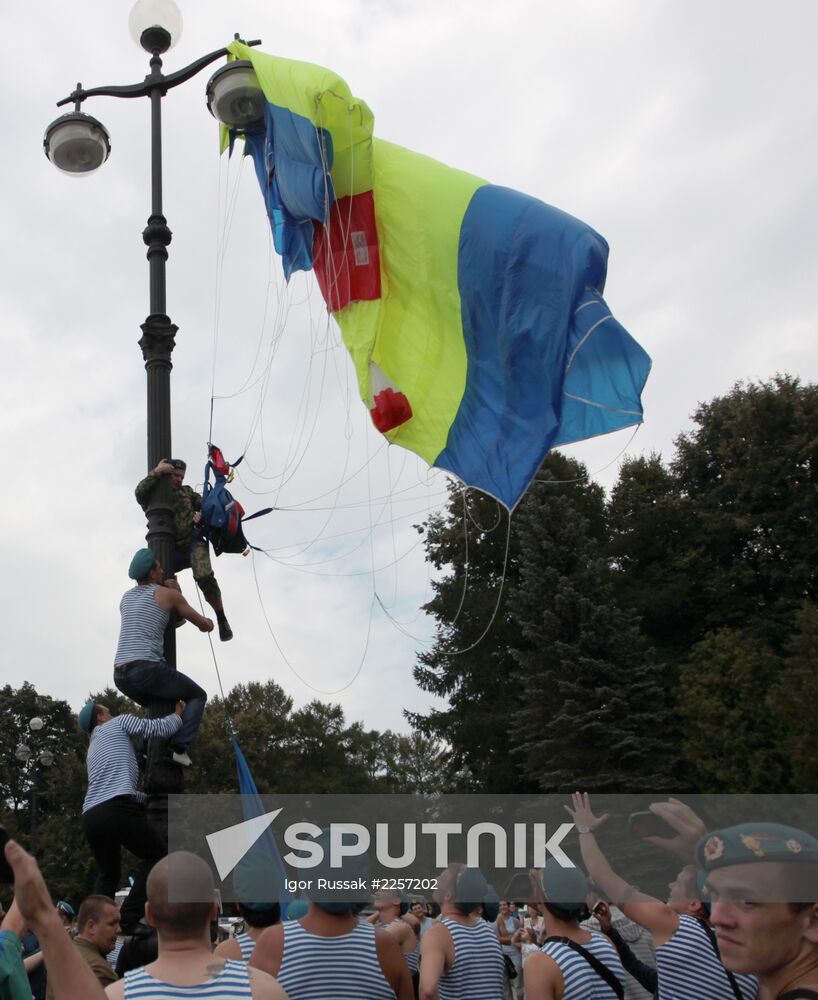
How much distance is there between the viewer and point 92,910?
19.6ft

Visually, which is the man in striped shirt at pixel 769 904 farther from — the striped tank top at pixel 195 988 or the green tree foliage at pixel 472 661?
the green tree foliage at pixel 472 661

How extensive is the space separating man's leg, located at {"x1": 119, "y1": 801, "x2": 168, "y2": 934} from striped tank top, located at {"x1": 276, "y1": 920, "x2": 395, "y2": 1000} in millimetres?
2651

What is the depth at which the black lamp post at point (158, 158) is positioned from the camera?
7.86m

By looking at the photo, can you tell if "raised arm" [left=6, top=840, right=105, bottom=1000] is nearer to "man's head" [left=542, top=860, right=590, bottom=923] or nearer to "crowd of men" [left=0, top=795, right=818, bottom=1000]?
"crowd of men" [left=0, top=795, right=818, bottom=1000]

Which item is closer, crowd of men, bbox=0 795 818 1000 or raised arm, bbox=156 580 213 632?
crowd of men, bbox=0 795 818 1000

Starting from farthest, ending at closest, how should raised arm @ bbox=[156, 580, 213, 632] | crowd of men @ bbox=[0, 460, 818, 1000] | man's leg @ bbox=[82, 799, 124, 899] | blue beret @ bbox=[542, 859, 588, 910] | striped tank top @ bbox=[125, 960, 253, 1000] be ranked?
raised arm @ bbox=[156, 580, 213, 632]
man's leg @ bbox=[82, 799, 124, 899]
blue beret @ bbox=[542, 859, 588, 910]
striped tank top @ bbox=[125, 960, 253, 1000]
crowd of men @ bbox=[0, 460, 818, 1000]

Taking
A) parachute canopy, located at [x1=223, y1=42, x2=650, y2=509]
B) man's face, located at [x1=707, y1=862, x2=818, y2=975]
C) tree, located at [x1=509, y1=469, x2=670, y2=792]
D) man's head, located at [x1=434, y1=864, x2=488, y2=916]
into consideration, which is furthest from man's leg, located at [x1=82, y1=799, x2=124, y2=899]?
tree, located at [x1=509, y1=469, x2=670, y2=792]

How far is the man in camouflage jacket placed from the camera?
784cm

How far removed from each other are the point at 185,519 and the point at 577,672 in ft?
88.5

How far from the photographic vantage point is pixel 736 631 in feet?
114

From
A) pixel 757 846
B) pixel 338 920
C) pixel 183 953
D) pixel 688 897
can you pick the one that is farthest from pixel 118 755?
pixel 757 846

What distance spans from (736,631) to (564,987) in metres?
31.1

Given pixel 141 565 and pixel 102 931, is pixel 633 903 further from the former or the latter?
pixel 141 565

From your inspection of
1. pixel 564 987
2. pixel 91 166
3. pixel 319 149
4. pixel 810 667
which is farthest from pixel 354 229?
pixel 810 667
